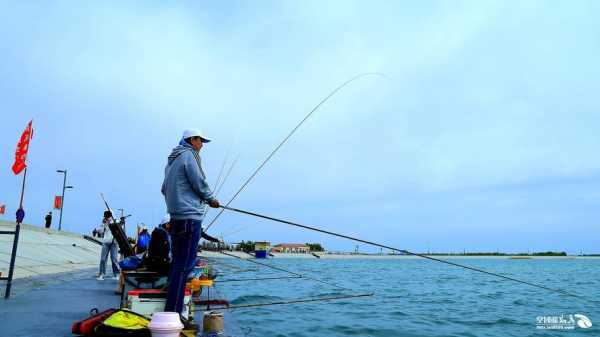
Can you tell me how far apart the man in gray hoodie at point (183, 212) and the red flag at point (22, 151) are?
424cm

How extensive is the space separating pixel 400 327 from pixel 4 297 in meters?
6.49

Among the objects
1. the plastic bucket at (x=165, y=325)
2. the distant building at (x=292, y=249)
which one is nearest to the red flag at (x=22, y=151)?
the plastic bucket at (x=165, y=325)

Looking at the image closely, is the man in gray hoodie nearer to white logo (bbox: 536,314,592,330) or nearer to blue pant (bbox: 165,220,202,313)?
blue pant (bbox: 165,220,202,313)

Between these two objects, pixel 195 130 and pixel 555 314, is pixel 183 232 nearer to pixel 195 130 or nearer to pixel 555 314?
pixel 195 130

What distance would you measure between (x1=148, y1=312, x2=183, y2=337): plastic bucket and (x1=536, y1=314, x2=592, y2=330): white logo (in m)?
8.05

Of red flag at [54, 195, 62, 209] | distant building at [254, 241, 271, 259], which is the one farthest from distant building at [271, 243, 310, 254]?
red flag at [54, 195, 62, 209]

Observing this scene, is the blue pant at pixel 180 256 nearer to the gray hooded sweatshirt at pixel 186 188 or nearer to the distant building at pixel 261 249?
the gray hooded sweatshirt at pixel 186 188

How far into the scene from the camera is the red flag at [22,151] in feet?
25.2

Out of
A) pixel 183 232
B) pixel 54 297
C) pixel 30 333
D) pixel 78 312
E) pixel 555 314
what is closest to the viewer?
pixel 30 333

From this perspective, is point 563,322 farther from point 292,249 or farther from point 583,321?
point 292,249

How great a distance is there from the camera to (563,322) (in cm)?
1001

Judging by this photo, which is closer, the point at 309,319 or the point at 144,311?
the point at 144,311

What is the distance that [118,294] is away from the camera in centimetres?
844

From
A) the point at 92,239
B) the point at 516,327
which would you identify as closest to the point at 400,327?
the point at 516,327
